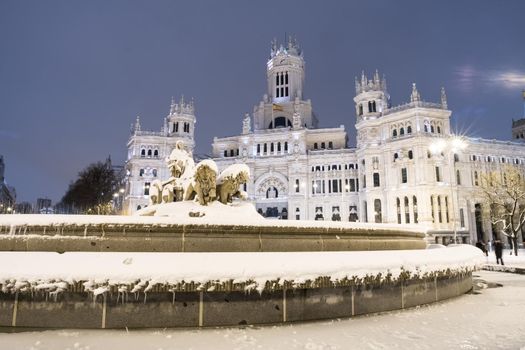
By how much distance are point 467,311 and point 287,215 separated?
6707cm

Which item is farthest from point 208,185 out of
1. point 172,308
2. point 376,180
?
point 376,180

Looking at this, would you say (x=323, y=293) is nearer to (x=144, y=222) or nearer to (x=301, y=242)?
(x=301, y=242)

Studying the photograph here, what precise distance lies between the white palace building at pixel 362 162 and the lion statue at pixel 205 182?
52.2 m

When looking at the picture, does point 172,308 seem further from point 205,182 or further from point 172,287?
point 205,182

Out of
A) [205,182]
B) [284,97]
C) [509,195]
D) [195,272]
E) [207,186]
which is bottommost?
[195,272]

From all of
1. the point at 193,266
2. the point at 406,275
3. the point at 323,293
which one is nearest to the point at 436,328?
the point at 406,275

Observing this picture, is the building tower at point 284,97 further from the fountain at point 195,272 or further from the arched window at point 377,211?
the fountain at point 195,272

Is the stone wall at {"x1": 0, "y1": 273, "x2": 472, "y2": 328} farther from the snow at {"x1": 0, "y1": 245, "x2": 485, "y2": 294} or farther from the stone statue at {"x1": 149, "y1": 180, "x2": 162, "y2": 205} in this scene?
the stone statue at {"x1": 149, "y1": 180, "x2": 162, "y2": 205}

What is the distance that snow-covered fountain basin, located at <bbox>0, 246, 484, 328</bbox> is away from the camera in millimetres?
5684

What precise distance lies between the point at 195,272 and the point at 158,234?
1686 millimetres

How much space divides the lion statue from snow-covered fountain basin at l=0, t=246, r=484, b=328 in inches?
245

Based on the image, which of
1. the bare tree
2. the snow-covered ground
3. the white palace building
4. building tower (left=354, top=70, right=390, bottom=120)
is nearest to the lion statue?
the snow-covered ground

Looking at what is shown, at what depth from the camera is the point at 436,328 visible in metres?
6.38

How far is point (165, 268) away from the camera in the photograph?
5.82 metres
